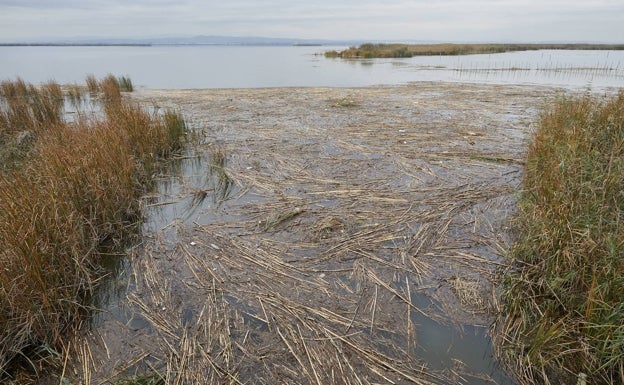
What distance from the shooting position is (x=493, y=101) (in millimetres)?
15625

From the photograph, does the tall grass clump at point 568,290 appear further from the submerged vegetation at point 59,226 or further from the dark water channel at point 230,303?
the submerged vegetation at point 59,226

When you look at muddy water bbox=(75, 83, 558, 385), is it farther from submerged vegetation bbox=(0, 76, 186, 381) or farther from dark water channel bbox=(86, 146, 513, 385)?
submerged vegetation bbox=(0, 76, 186, 381)

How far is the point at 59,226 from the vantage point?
3.79 m

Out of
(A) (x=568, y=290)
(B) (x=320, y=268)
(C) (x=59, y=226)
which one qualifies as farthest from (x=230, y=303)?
(A) (x=568, y=290)

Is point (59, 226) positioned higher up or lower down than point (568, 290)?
higher up

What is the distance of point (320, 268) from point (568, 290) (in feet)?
7.64

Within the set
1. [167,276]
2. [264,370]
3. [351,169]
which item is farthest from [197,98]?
[264,370]

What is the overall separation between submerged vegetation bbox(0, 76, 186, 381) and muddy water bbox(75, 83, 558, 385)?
0.33 m

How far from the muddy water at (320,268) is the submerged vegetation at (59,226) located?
33 cm

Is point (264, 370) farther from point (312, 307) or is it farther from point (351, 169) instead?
point (351, 169)

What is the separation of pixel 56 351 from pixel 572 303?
4.24m

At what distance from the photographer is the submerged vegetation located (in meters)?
3.06

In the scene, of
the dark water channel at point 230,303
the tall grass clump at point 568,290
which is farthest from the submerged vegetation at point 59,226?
the tall grass clump at point 568,290

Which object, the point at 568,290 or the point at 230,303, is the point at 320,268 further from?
the point at 568,290
